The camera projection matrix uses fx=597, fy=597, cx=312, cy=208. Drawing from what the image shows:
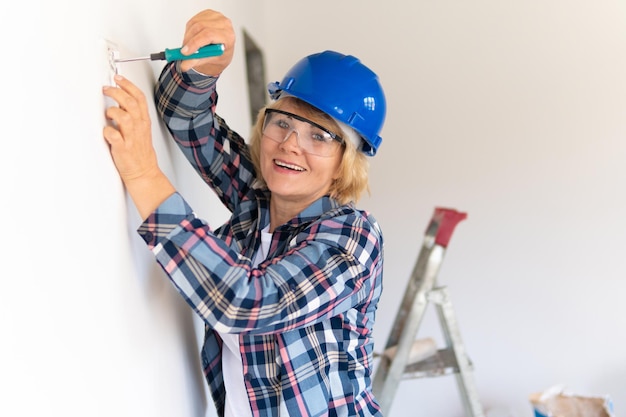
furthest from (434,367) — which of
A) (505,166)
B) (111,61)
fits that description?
(111,61)

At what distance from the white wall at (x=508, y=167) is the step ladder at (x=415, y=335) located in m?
0.91

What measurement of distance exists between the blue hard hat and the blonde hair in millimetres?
24

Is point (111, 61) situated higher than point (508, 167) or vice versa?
point (111, 61)

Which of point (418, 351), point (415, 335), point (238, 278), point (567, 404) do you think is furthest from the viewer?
point (567, 404)

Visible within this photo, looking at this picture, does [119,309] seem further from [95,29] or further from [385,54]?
[385,54]

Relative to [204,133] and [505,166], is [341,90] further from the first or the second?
[505,166]

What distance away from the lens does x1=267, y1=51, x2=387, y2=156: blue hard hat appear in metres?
1.13

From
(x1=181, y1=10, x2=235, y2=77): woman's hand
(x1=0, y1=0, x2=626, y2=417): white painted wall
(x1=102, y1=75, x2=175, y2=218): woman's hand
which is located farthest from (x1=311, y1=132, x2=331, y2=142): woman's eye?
(x1=0, y1=0, x2=626, y2=417): white painted wall

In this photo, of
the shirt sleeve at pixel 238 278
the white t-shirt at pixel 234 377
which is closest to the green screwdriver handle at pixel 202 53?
the shirt sleeve at pixel 238 278

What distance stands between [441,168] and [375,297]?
205 centimetres

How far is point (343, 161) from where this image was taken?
46.3 inches

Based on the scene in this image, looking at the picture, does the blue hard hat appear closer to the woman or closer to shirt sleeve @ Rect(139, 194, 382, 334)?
the woman

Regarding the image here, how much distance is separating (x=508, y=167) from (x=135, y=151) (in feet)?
8.28

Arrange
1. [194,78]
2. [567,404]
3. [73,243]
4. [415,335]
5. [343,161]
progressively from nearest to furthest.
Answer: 1. [73,243]
2. [194,78]
3. [343,161]
4. [415,335]
5. [567,404]
